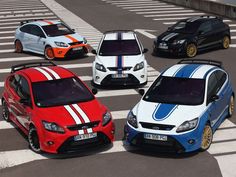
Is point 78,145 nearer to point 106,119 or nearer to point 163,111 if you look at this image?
point 106,119

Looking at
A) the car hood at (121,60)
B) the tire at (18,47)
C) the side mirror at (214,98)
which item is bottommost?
the tire at (18,47)

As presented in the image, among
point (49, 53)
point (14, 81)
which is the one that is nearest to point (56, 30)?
Result: point (49, 53)

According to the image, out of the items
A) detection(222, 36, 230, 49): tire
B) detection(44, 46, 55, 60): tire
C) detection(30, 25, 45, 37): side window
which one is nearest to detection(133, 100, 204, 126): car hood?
detection(44, 46, 55, 60): tire

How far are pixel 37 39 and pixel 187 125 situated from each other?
38.4 feet

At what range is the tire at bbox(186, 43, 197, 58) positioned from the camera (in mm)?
19191

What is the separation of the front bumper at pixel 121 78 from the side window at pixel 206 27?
18.6ft

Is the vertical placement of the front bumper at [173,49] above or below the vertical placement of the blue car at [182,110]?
below

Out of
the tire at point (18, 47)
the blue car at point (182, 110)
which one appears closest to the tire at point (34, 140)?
the blue car at point (182, 110)

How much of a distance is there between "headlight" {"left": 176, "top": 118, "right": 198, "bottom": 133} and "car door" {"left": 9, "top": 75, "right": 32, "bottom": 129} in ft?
10.4

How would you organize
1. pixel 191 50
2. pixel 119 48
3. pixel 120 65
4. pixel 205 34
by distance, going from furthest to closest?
pixel 205 34 → pixel 191 50 → pixel 119 48 → pixel 120 65

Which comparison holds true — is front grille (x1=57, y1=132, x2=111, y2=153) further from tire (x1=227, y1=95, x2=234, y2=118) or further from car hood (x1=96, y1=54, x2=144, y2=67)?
car hood (x1=96, y1=54, x2=144, y2=67)

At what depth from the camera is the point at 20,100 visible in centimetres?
1030

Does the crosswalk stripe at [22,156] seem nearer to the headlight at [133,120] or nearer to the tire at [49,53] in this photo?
the headlight at [133,120]

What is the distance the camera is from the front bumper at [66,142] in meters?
9.39
